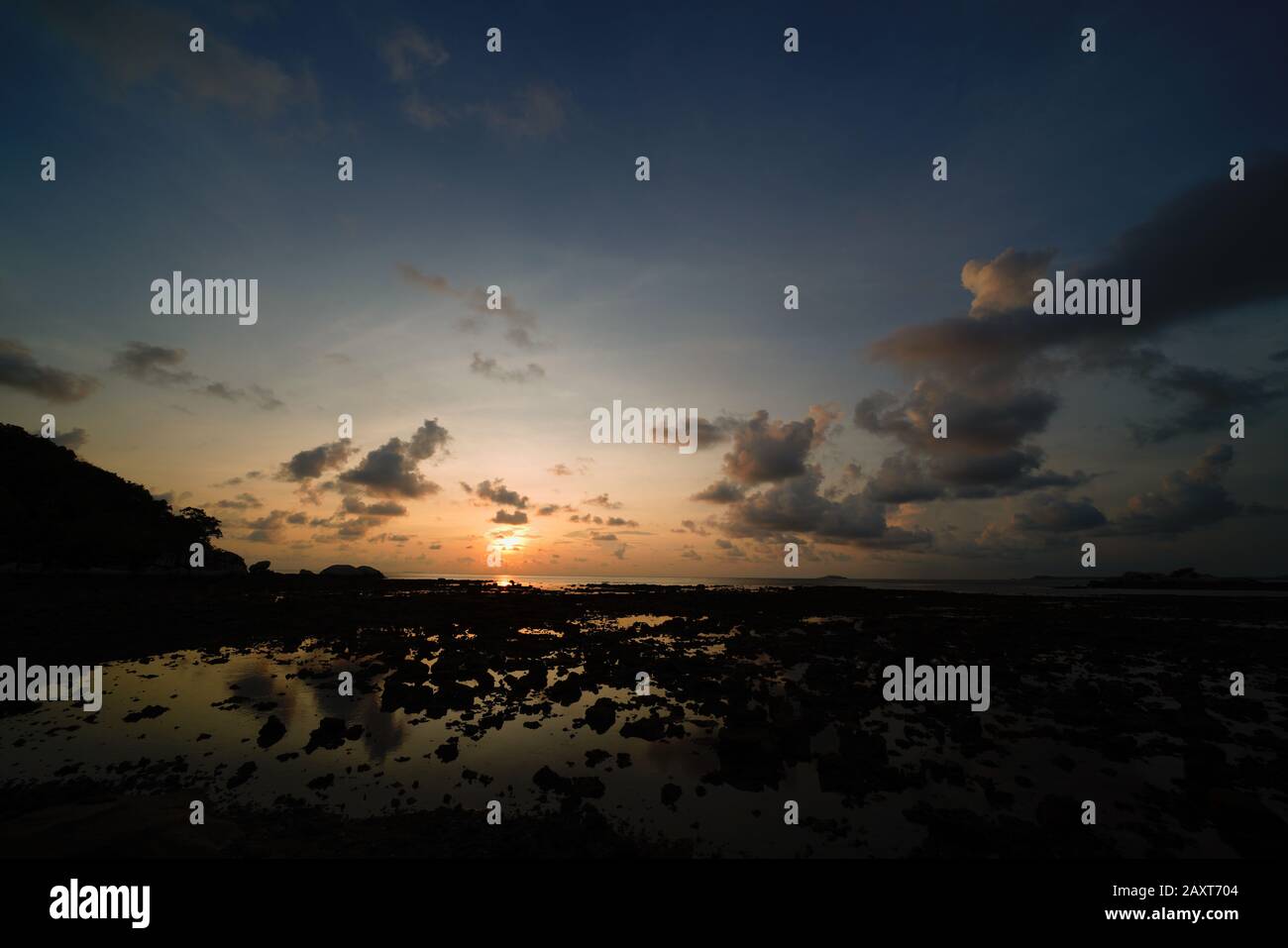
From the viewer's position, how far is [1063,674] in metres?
24.5

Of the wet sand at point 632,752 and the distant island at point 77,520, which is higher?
the distant island at point 77,520

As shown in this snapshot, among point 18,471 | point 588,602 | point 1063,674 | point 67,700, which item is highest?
point 18,471

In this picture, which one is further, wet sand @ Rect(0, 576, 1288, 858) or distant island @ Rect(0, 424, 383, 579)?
distant island @ Rect(0, 424, 383, 579)

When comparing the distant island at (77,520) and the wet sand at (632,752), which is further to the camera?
the distant island at (77,520)

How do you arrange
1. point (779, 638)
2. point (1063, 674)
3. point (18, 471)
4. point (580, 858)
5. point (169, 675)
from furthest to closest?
point (18, 471)
point (779, 638)
point (1063, 674)
point (169, 675)
point (580, 858)

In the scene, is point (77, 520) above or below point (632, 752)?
above

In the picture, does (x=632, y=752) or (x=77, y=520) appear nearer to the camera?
(x=632, y=752)

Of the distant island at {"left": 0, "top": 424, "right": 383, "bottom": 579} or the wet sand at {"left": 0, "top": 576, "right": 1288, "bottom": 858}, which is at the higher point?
the distant island at {"left": 0, "top": 424, "right": 383, "bottom": 579}

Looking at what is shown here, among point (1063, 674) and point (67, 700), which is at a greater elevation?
point (67, 700)
